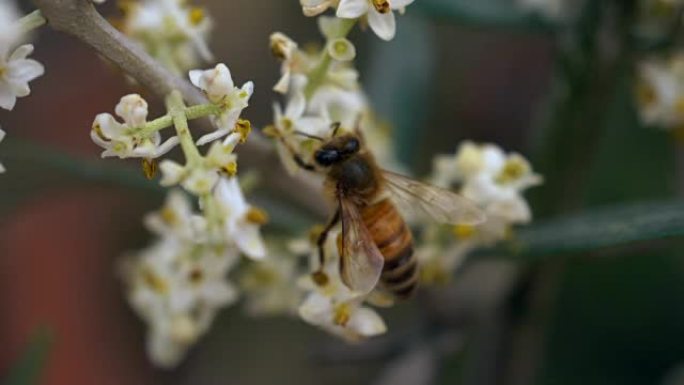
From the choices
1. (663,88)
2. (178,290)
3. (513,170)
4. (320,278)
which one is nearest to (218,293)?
(178,290)

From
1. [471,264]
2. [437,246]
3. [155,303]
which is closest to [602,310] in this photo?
[471,264]

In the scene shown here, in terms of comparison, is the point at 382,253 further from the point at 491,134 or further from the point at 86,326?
the point at 86,326

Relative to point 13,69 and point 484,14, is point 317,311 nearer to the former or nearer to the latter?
point 13,69

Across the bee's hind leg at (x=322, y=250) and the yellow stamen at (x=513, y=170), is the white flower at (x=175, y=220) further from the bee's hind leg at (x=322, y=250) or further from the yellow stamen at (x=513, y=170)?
the yellow stamen at (x=513, y=170)

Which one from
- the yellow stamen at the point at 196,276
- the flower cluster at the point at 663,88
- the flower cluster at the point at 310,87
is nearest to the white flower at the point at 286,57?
the flower cluster at the point at 310,87

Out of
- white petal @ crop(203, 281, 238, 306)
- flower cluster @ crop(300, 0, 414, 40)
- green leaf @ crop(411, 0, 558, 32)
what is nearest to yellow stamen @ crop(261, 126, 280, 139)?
flower cluster @ crop(300, 0, 414, 40)

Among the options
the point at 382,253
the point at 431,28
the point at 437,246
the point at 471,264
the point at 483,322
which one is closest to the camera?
the point at 382,253
